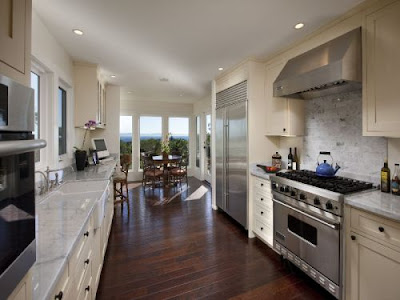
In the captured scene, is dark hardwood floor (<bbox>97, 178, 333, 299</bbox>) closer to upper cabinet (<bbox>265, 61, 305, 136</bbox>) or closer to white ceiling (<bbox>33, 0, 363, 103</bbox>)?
upper cabinet (<bbox>265, 61, 305, 136</bbox>)

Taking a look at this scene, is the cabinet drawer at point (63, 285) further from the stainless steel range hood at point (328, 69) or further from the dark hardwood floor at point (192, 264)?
the stainless steel range hood at point (328, 69)

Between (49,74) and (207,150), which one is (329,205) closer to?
(49,74)

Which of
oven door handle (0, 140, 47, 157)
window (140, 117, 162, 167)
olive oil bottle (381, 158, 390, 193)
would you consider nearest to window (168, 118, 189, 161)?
window (140, 117, 162, 167)

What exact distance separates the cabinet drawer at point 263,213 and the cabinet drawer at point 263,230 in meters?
0.04

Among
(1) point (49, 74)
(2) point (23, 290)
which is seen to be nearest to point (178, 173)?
(1) point (49, 74)

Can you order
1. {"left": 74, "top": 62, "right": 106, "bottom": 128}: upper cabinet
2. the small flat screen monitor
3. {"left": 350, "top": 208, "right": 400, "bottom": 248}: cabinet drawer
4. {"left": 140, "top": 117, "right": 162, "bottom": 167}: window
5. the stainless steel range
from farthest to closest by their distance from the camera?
1. {"left": 140, "top": 117, "right": 162, "bottom": 167}: window
2. the small flat screen monitor
3. {"left": 74, "top": 62, "right": 106, "bottom": 128}: upper cabinet
4. the stainless steel range
5. {"left": 350, "top": 208, "right": 400, "bottom": 248}: cabinet drawer

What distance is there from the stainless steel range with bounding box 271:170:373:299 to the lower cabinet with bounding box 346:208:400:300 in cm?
8

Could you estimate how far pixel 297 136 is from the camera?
9.13 ft

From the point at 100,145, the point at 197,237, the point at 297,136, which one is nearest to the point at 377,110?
the point at 297,136

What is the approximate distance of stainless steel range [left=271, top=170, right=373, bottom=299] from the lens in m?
1.71

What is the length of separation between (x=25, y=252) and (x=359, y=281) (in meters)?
2.09

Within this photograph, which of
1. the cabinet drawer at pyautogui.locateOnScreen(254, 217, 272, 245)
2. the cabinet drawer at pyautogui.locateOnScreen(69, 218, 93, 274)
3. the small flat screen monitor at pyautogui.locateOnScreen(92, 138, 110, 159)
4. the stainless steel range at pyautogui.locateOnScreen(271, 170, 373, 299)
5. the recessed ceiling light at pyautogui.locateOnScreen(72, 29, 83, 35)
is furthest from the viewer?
the small flat screen monitor at pyautogui.locateOnScreen(92, 138, 110, 159)

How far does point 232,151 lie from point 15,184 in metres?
3.02

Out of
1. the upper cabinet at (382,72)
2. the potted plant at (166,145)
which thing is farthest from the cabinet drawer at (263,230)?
→ the potted plant at (166,145)
